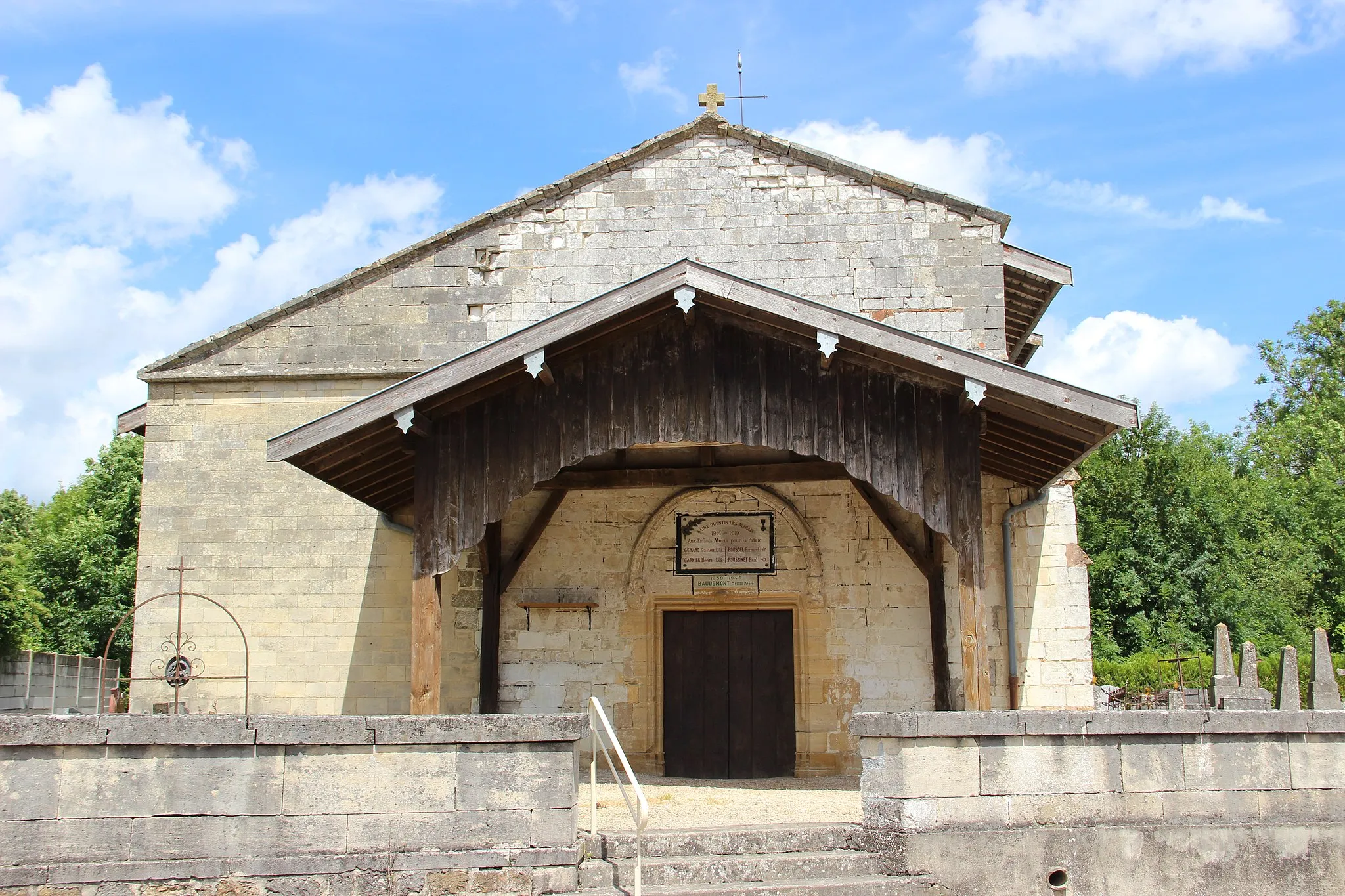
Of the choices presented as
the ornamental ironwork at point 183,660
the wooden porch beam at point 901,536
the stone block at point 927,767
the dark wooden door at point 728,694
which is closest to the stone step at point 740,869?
the stone block at point 927,767

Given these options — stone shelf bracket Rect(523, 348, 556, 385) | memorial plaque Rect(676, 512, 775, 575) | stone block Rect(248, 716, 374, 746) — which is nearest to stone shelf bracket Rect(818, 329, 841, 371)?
stone shelf bracket Rect(523, 348, 556, 385)

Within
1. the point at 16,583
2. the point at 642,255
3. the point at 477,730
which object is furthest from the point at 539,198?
the point at 16,583

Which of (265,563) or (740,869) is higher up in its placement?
(265,563)

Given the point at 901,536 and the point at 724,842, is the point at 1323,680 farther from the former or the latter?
the point at 724,842

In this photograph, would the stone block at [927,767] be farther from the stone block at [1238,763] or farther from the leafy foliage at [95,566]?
the leafy foliage at [95,566]

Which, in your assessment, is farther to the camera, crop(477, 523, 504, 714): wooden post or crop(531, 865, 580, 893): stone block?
crop(477, 523, 504, 714): wooden post

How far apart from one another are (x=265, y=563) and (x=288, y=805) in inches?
235

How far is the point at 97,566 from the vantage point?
30.9 metres

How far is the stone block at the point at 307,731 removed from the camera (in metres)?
6.52

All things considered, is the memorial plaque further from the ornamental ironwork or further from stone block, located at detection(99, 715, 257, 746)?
stone block, located at detection(99, 715, 257, 746)

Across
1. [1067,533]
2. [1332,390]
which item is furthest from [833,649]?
[1332,390]

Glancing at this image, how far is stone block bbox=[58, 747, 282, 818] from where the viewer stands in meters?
6.44

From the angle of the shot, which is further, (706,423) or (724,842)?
(706,423)

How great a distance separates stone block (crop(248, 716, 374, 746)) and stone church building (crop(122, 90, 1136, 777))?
3707mm
